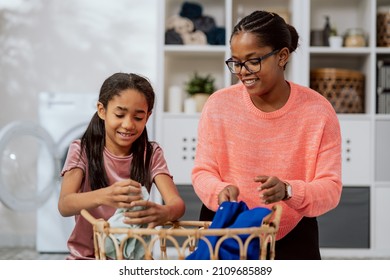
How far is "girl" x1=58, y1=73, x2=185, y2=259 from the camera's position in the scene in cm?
93

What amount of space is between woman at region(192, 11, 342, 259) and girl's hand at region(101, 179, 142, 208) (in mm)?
133

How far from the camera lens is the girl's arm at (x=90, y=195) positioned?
848 millimetres

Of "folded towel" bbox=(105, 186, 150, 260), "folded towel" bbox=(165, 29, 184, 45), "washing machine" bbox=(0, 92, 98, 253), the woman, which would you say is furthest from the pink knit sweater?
"folded towel" bbox=(165, 29, 184, 45)

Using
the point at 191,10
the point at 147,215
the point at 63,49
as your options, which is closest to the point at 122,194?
the point at 147,215

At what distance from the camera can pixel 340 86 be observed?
249 centimetres

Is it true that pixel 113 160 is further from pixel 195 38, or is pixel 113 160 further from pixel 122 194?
pixel 195 38

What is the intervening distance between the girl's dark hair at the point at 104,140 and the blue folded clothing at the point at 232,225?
175 millimetres

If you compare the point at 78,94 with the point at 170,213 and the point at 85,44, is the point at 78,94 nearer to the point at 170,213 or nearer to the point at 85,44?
→ the point at 85,44

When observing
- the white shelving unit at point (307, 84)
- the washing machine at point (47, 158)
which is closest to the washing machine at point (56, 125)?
the washing machine at point (47, 158)

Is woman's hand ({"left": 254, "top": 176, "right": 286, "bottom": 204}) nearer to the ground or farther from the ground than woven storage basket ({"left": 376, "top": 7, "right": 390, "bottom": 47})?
nearer to the ground

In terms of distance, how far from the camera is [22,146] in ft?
7.95

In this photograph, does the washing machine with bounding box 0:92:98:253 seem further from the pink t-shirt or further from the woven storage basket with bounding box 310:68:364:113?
the pink t-shirt

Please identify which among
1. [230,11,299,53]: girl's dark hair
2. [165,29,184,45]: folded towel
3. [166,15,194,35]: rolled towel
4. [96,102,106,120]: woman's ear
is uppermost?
[166,15,194,35]: rolled towel
